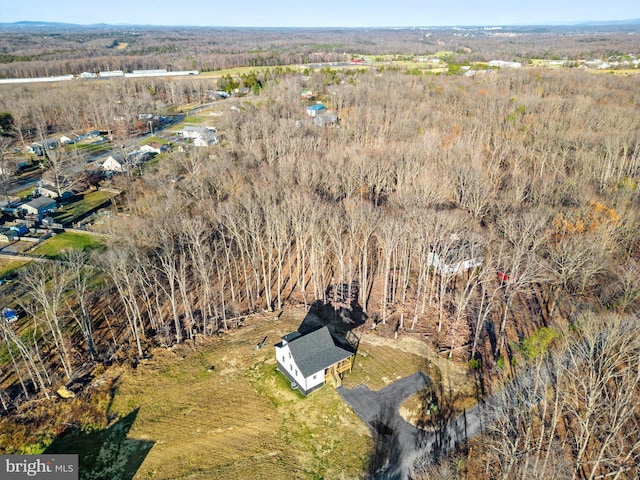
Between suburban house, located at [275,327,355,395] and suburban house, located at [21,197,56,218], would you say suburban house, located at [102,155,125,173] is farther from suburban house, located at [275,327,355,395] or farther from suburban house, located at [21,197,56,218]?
suburban house, located at [275,327,355,395]

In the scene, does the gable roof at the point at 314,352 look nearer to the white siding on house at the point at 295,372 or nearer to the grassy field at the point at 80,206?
the white siding on house at the point at 295,372

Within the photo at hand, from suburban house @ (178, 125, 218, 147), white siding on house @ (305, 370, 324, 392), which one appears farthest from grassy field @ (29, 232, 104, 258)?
white siding on house @ (305, 370, 324, 392)

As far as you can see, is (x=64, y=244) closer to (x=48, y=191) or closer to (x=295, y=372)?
(x=48, y=191)

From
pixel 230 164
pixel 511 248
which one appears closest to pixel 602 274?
pixel 511 248

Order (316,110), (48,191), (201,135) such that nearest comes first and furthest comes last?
(48,191) < (201,135) < (316,110)

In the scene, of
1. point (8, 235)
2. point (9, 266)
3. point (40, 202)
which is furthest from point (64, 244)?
point (40, 202)

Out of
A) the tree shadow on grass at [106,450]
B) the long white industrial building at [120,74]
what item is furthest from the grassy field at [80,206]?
the long white industrial building at [120,74]

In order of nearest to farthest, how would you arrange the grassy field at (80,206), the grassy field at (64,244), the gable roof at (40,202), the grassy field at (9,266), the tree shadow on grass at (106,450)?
the tree shadow on grass at (106,450) < the grassy field at (9,266) < the grassy field at (64,244) < the gable roof at (40,202) < the grassy field at (80,206)

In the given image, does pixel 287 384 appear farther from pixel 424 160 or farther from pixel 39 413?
pixel 424 160
